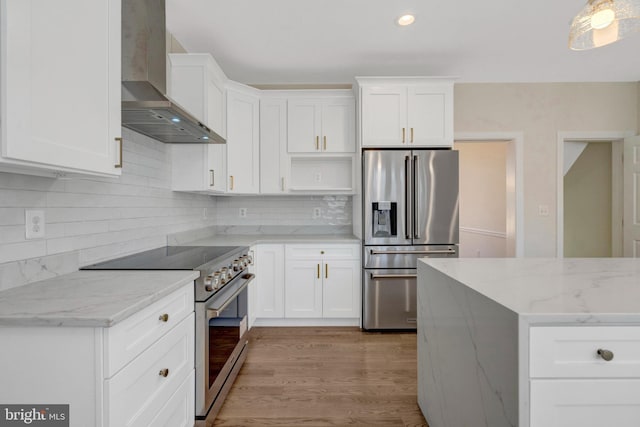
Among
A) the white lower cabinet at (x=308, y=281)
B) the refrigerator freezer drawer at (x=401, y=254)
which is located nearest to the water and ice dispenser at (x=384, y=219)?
the refrigerator freezer drawer at (x=401, y=254)

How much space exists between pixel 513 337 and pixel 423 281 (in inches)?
33.8

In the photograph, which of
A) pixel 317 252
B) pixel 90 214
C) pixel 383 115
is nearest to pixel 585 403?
pixel 90 214

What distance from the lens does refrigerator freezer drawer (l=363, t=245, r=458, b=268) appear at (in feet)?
10.2

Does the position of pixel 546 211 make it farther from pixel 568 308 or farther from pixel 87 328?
pixel 87 328

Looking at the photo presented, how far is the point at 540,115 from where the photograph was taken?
12.3 feet

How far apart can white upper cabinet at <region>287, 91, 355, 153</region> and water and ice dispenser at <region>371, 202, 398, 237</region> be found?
2.42 ft

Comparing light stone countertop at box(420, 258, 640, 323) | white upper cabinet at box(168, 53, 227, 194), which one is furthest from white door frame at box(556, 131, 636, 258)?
white upper cabinet at box(168, 53, 227, 194)

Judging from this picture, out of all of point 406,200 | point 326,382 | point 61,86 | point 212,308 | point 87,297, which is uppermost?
point 61,86

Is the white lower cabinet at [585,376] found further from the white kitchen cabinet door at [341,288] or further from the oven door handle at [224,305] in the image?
the white kitchen cabinet door at [341,288]

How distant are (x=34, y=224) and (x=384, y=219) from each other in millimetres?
2575

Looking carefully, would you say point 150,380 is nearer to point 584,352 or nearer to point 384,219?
point 584,352

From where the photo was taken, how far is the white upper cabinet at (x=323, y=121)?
3441mm

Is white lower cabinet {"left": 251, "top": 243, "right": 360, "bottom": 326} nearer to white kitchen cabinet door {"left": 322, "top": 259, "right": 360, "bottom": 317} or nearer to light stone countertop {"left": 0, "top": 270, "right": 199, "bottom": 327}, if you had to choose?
white kitchen cabinet door {"left": 322, "top": 259, "right": 360, "bottom": 317}

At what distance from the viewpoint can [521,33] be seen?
2729mm
